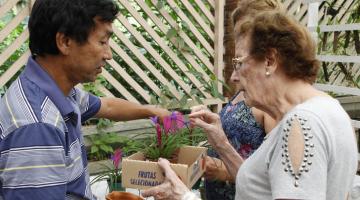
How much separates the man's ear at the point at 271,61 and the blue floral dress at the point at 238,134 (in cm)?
61

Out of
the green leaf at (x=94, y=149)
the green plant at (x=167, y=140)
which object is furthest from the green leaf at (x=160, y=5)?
the green plant at (x=167, y=140)

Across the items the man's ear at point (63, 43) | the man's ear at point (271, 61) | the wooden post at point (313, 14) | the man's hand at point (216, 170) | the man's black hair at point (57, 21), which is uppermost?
the wooden post at point (313, 14)

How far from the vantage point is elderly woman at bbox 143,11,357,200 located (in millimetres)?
1245

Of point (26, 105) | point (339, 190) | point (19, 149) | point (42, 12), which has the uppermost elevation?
point (42, 12)

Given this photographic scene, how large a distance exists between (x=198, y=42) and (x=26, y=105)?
10.8 feet

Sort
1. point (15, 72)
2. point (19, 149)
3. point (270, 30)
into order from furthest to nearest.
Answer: point (15, 72)
point (270, 30)
point (19, 149)

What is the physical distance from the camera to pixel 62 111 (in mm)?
1535

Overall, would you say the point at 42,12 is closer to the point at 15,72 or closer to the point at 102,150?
the point at 15,72

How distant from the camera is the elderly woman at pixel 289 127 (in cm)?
125

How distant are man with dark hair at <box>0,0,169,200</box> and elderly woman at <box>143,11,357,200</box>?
382 millimetres

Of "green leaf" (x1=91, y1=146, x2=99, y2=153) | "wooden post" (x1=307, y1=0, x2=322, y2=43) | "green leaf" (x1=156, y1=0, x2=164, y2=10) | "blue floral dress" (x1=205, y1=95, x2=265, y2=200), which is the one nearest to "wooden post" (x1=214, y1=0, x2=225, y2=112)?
"green leaf" (x1=156, y1=0, x2=164, y2=10)

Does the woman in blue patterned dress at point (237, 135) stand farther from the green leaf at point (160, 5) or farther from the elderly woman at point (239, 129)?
the green leaf at point (160, 5)

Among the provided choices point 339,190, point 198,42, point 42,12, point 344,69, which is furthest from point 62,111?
point 344,69

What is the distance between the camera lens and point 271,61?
58.2 inches
